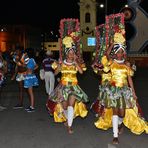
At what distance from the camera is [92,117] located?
35.0 ft

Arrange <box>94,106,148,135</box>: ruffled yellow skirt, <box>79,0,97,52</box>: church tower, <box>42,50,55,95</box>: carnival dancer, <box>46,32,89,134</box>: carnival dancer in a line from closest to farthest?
1. <box>94,106,148,135</box>: ruffled yellow skirt
2. <box>46,32,89,134</box>: carnival dancer
3. <box>42,50,55,95</box>: carnival dancer
4. <box>79,0,97,52</box>: church tower

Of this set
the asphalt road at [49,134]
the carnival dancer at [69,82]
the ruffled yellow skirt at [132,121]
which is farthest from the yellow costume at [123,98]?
the carnival dancer at [69,82]

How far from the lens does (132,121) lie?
8477mm

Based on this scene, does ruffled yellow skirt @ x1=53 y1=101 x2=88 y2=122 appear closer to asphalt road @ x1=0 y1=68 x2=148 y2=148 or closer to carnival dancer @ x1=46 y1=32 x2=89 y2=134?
asphalt road @ x1=0 y1=68 x2=148 y2=148

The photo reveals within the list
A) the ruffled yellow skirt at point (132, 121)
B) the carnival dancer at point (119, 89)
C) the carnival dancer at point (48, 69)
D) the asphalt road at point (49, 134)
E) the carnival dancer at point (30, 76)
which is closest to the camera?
the asphalt road at point (49, 134)

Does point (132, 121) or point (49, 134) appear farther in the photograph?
point (49, 134)

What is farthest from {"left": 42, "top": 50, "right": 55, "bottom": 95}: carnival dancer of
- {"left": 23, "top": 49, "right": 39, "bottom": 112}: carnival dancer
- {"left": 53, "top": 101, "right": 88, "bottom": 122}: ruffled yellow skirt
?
{"left": 53, "top": 101, "right": 88, "bottom": 122}: ruffled yellow skirt

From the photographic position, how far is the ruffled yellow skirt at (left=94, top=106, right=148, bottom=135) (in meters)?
8.40

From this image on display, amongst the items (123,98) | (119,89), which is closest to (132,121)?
(123,98)

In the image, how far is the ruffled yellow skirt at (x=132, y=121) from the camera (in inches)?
331

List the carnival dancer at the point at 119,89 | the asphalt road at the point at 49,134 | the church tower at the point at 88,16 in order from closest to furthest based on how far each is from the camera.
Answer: the asphalt road at the point at 49,134
the carnival dancer at the point at 119,89
the church tower at the point at 88,16

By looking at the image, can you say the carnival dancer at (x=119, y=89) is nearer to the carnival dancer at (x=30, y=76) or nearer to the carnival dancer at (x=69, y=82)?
the carnival dancer at (x=69, y=82)

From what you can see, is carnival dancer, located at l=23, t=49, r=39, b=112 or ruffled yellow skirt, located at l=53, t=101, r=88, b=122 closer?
ruffled yellow skirt, located at l=53, t=101, r=88, b=122

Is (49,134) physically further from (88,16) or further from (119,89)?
(88,16)
